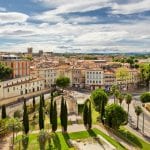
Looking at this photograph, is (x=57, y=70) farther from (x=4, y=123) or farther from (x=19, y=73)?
(x=4, y=123)

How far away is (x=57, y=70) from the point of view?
11119 centimetres

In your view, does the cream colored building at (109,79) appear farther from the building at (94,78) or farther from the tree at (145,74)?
the tree at (145,74)

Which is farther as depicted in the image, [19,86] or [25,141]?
[19,86]

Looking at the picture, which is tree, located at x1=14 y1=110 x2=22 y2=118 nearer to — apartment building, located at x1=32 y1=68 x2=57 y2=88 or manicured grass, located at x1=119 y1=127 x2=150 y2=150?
manicured grass, located at x1=119 y1=127 x2=150 y2=150

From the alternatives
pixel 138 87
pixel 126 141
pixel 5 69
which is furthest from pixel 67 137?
pixel 138 87

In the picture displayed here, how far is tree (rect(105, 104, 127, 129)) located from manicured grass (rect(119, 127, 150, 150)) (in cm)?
168

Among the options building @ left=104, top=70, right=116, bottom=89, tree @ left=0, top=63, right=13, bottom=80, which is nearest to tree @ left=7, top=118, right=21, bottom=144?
tree @ left=0, top=63, right=13, bottom=80

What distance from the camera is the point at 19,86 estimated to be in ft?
278

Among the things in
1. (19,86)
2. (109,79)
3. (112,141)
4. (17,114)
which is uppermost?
(19,86)

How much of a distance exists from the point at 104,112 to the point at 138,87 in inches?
2490

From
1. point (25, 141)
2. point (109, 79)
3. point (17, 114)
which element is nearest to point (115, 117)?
point (25, 141)

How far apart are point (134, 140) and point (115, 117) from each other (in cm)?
472

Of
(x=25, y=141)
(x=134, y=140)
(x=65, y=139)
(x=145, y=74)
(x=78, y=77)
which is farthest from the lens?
(x=145, y=74)

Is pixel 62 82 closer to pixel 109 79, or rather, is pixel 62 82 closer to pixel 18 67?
pixel 18 67
